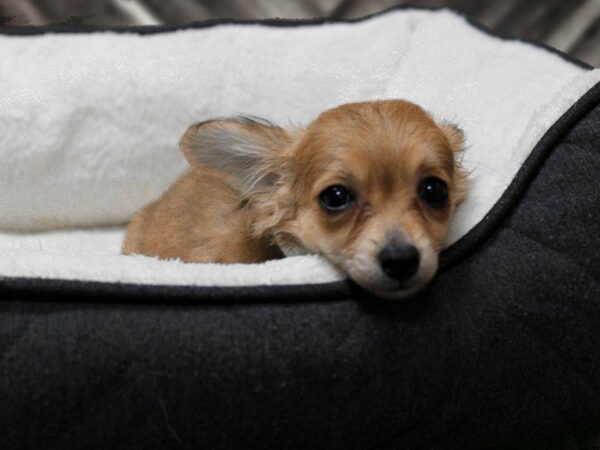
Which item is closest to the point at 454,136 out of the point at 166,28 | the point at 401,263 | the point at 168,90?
the point at 401,263

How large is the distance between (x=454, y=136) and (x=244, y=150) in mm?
584

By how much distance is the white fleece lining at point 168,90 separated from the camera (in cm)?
244

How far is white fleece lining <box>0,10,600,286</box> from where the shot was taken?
2.44 m

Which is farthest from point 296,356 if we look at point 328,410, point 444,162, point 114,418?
point 444,162

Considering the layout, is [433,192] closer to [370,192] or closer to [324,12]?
[370,192]

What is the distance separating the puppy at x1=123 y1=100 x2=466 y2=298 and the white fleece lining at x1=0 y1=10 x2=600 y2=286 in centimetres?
46

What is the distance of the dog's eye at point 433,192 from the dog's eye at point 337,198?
169 mm

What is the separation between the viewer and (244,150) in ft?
6.39

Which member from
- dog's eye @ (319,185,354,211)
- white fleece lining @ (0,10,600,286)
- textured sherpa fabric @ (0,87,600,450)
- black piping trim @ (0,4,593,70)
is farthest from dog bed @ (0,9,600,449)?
black piping trim @ (0,4,593,70)

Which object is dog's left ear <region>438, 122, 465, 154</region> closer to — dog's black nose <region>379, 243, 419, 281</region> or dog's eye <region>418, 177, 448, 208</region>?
dog's eye <region>418, 177, 448, 208</region>

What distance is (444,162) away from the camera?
1.73m

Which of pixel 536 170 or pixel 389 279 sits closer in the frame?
pixel 389 279

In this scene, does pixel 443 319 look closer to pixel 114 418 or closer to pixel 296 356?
pixel 296 356

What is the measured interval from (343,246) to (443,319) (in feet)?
0.93
